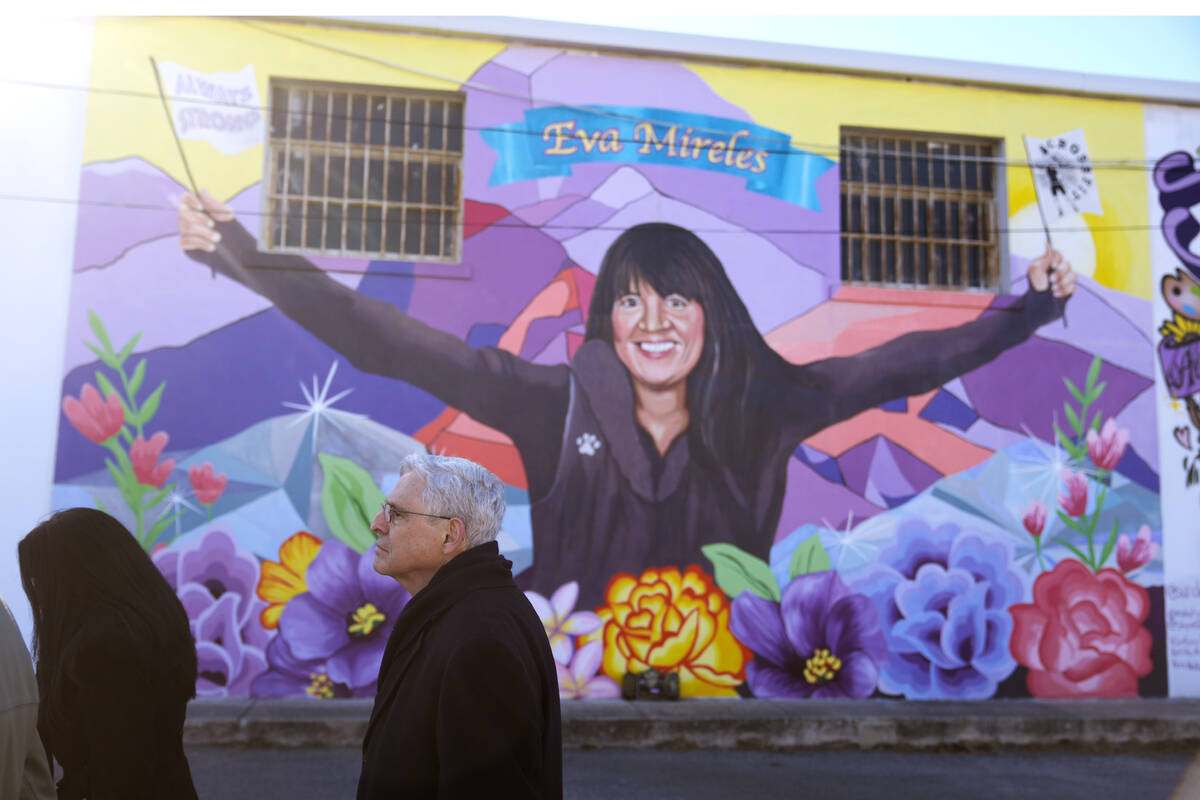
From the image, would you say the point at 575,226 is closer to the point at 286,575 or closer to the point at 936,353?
the point at 936,353

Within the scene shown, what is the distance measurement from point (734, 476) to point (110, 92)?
622cm

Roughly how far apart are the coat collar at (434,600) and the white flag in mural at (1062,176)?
336 inches

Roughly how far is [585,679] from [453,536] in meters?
5.92

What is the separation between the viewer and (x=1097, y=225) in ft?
29.9

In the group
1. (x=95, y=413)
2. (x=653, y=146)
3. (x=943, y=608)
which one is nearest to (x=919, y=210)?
(x=653, y=146)

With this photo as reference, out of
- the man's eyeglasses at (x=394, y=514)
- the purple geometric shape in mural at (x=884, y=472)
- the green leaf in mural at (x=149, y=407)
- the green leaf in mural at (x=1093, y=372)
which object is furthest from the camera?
the green leaf in mural at (x=1093, y=372)

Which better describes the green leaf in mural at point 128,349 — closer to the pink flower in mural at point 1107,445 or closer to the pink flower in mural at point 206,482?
the pink flower in mural at point 206,482

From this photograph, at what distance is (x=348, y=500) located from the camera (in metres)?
7.79

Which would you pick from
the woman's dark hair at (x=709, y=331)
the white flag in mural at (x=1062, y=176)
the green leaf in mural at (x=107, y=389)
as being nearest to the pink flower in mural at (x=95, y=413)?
the green leaf in mural at (x=107, y=389)

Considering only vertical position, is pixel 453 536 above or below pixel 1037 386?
below

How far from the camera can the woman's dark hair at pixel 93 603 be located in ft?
7.98

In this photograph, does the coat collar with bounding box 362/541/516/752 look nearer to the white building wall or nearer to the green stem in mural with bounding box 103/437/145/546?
the green stem in mural with bounding box 103/437/145/546

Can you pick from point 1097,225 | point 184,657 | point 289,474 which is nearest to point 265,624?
point 289,474

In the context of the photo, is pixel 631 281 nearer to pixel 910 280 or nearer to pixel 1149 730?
pixel 910 280
